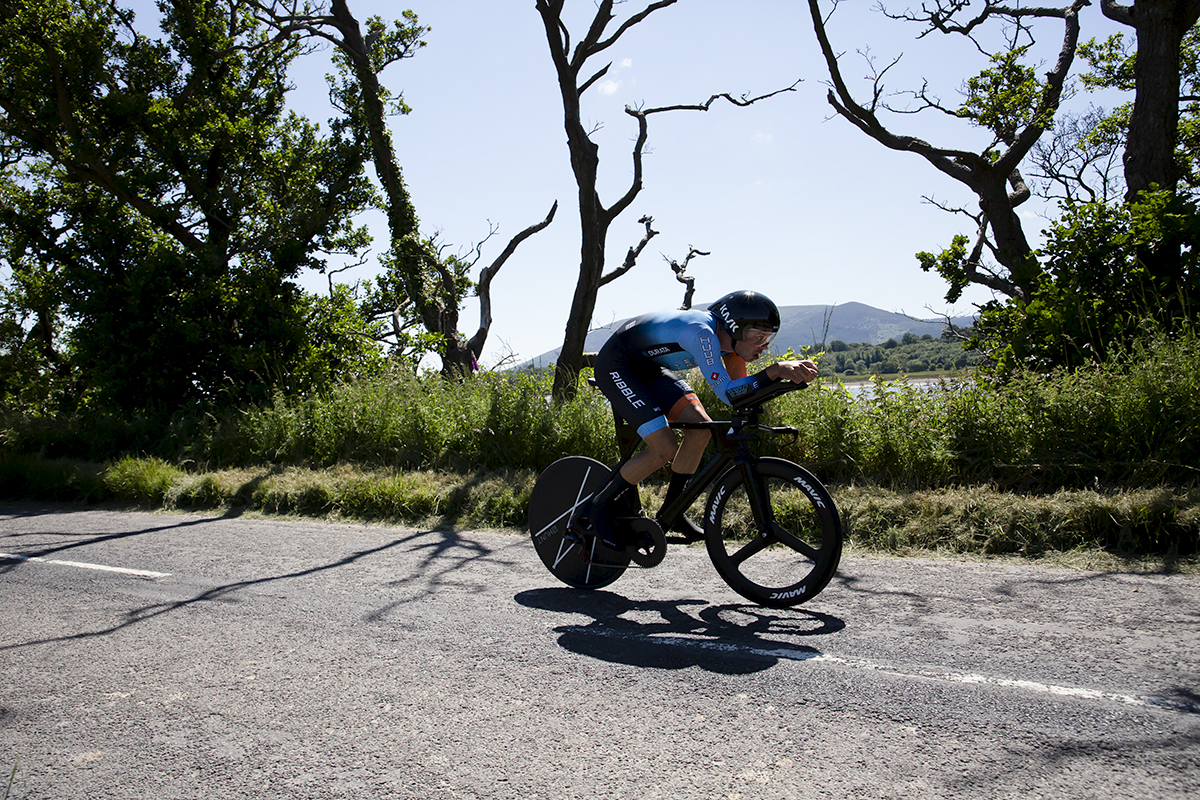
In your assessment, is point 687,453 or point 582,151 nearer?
point 687,453

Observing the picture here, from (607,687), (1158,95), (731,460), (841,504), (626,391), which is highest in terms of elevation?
(1158,95)

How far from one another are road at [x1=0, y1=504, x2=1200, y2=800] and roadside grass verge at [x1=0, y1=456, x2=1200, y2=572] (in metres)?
0.52

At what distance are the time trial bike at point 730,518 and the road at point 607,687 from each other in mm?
195

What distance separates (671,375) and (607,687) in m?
2.19

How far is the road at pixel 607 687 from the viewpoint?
2541 millimetres

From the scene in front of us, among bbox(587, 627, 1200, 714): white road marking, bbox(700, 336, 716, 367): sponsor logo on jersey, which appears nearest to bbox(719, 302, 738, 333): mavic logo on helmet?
bbox(700, 336, 716, 367): sponsor logo on jersey

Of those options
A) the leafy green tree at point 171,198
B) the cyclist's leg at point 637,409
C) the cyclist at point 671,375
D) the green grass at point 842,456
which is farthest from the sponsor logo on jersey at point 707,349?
the leafy green tree at point 171,198

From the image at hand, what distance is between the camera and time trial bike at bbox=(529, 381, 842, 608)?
4129 millimetres

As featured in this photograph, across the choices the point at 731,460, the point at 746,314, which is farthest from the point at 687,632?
the point at 746,314

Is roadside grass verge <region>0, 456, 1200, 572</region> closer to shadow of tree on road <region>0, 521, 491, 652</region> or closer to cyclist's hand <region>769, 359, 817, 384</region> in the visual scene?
shadow of tree on road <region>0, 521, 491, 652</region>

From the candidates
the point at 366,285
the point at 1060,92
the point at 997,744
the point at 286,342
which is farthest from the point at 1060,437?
the point at 366,285

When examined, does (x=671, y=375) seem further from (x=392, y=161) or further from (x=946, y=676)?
(x=392, y=161)

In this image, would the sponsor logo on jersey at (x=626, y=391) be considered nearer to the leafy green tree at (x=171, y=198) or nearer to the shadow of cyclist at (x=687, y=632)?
the shadow of cyclist at (x=687, y=632)

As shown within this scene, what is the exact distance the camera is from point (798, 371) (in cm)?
391
